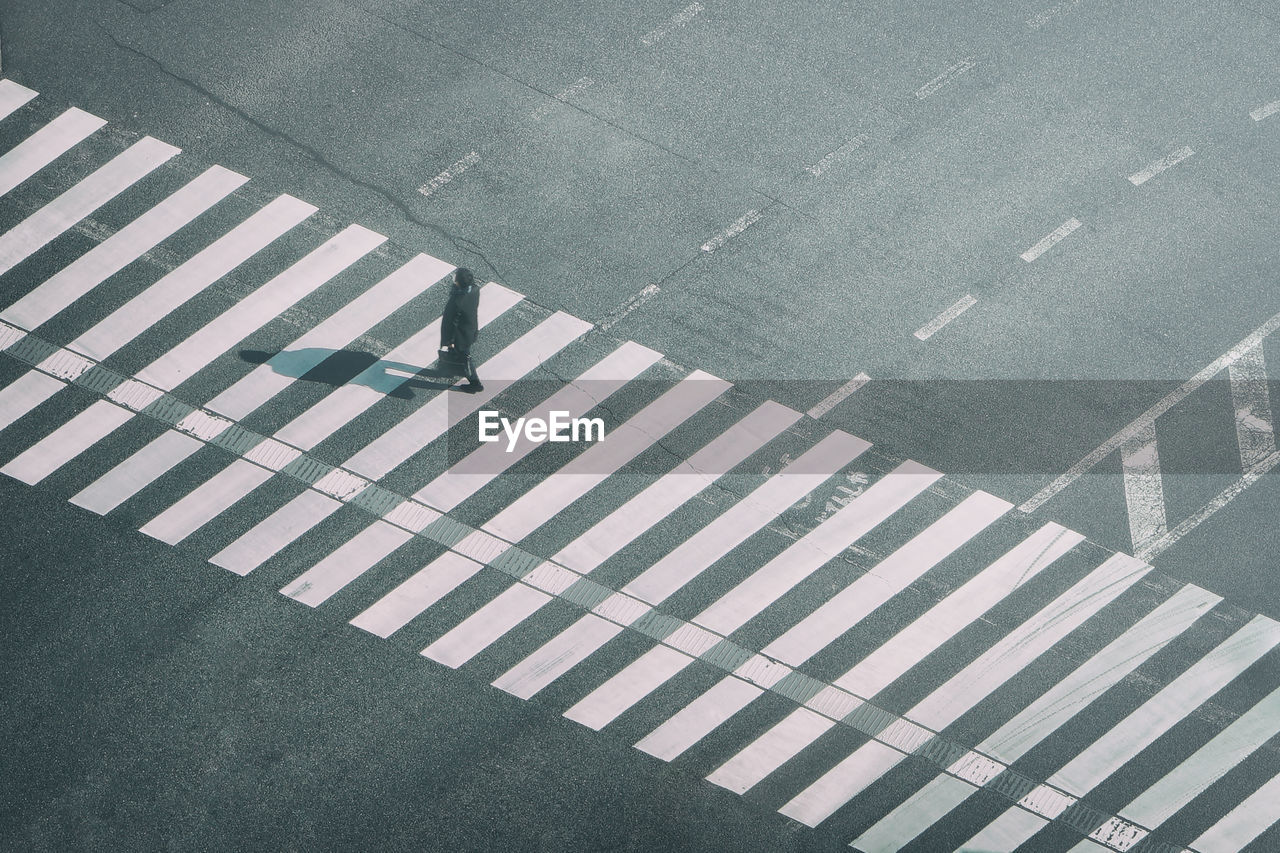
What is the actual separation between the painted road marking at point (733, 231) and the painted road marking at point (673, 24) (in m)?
2.62

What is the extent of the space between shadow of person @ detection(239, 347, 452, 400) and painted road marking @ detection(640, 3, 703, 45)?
191 inches

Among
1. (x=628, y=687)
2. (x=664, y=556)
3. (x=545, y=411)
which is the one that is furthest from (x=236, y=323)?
(x=628, y=687)

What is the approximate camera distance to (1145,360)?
12.3m

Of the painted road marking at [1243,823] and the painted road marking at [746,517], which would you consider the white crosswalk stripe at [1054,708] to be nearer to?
the painted road marking at [1243,823]

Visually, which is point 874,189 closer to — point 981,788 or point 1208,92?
point 1208,92

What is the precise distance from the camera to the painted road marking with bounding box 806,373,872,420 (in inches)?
467

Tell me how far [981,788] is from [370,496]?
6.16m

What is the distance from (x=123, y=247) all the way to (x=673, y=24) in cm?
660

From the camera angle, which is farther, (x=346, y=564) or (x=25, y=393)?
(x=25, y=393)

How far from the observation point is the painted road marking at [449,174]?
12.7 meters

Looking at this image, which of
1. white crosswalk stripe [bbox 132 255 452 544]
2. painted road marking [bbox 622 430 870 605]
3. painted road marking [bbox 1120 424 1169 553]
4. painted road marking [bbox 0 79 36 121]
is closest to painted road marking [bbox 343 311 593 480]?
white crosswalk stripe [bbox 132 255 452 544]

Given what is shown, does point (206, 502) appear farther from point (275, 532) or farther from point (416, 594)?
point (416, 594)

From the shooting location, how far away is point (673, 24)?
14.0 meters

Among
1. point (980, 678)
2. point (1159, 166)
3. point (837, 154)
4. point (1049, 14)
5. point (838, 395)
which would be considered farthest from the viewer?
point (1049, 14)
